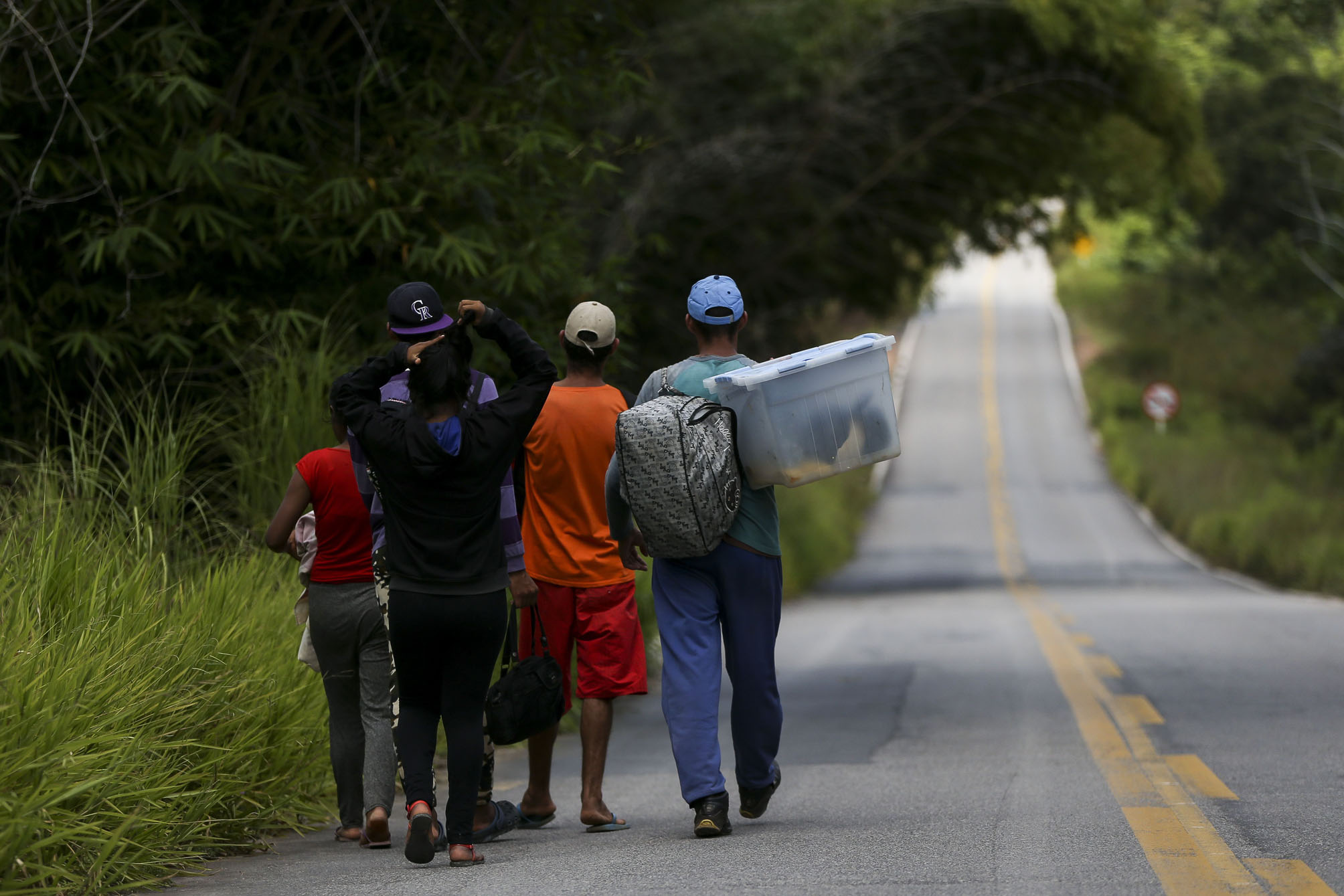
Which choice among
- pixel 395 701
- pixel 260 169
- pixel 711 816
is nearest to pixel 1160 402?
pixel 260 169

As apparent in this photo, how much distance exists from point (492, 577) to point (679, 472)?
0.82 metres

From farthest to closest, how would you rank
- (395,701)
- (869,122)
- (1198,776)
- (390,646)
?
(869,122)
(1198,776)
(395,701)
(390,646)

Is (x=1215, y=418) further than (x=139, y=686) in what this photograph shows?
Yes

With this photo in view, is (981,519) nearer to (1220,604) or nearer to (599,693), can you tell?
(1220,604)

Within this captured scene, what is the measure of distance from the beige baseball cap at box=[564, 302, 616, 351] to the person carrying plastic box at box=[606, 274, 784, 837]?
25 centimetres

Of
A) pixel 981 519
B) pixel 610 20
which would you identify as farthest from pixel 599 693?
pixel 981 519

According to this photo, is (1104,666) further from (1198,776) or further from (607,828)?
(607,828)

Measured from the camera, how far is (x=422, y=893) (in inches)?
215

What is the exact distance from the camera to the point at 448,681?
6000 millimetres

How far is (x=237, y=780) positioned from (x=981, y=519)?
3500 centimetres

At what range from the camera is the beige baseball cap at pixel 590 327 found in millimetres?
6711

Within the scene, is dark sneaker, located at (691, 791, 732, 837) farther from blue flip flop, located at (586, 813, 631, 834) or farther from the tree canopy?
the tree canopy

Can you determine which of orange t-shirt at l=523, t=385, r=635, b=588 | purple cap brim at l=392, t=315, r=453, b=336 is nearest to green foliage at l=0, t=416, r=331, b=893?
orange t-shirt at l=523, t=385, r=635, b=588

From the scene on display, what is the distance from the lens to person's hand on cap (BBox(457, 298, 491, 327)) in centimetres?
578
